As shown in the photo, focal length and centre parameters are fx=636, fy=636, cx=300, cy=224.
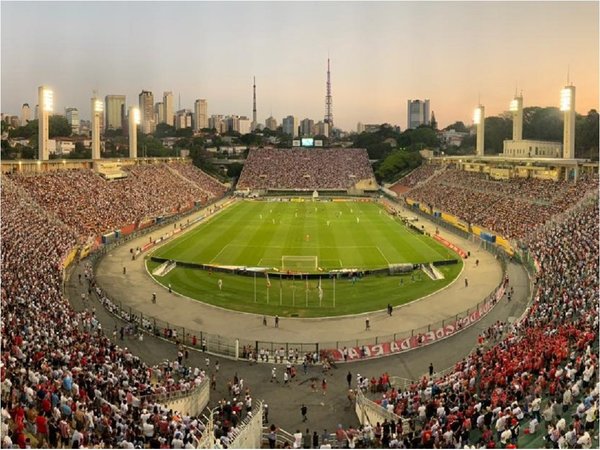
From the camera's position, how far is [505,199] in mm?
60469

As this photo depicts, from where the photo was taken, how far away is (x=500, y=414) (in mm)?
16156

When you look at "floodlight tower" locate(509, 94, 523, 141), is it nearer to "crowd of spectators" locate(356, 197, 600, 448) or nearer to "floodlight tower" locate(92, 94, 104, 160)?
"floodlight tower" locate(92, 94, 104, 160)

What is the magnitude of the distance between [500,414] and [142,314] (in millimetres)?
20308

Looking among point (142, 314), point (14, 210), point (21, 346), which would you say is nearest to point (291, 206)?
point (14, 210)

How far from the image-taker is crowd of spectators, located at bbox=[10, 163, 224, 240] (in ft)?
168

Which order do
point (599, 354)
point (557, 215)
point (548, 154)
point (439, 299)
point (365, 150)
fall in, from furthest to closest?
1. point (365, 150)
2. point (548, 154)
3. point (557, 215)
4. point (439, 299)
5. point (599, 354)

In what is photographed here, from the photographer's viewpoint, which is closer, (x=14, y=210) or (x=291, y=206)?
(x=14, y=210)

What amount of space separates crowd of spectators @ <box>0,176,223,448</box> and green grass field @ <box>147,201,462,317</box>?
10034 millimetres

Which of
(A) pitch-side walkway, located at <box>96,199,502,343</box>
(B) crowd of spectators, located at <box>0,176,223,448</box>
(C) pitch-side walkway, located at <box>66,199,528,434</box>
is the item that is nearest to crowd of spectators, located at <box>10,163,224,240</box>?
(A) pitch-side walkway, located at <box>96,199,502,343</box>

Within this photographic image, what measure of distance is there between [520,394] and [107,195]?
2057 inches

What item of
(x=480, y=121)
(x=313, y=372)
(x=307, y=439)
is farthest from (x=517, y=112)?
(x=307, y=439)

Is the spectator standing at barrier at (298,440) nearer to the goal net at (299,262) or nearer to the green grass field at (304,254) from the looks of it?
the green grass field at (304,254)

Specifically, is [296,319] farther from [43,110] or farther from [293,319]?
[43,110]

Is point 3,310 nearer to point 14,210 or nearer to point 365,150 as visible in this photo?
point 14,210
